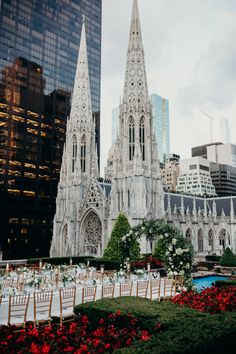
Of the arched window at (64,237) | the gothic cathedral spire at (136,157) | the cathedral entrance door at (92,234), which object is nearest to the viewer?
the gothic cathedral spire at (136,157)

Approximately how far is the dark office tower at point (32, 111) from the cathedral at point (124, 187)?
80.9 feet

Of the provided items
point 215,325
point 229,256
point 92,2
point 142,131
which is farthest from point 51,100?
point 215,325

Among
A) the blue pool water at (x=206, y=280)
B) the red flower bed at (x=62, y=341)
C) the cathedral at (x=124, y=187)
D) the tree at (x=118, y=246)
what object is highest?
the cathedral at (x=124, y=187)

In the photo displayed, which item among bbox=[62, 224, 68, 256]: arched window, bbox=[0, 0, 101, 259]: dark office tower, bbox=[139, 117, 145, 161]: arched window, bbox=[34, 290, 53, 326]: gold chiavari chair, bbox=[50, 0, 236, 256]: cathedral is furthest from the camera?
bbox=[0, 0, 101, 259]: dark office tower

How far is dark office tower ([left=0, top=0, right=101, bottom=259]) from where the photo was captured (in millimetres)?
80750

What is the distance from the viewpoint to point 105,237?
50.4 metres

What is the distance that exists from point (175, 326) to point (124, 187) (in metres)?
42.3

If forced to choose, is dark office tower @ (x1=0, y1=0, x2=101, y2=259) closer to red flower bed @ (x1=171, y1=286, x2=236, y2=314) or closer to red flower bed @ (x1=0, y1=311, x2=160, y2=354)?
red flower bed @ (x1=171, y1=286, x2=236, y2=314)

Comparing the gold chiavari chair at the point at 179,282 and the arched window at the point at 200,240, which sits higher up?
the arched window at the point at 200,240

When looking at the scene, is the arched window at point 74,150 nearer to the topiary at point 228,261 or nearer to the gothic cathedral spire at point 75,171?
the gothic cathedral spire at point 75,171

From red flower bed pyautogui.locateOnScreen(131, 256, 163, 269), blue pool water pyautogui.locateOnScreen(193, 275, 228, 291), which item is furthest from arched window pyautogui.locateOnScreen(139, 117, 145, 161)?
red flower bed pyautogui.locateOnScreen(131, 256, 163, 269)

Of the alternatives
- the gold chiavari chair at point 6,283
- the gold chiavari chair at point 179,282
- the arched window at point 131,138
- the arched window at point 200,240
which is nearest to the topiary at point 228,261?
the arched window at point 131,138

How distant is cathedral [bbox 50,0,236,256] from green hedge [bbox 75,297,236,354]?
3448 centimetres

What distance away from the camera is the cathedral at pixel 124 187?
5031 cm
